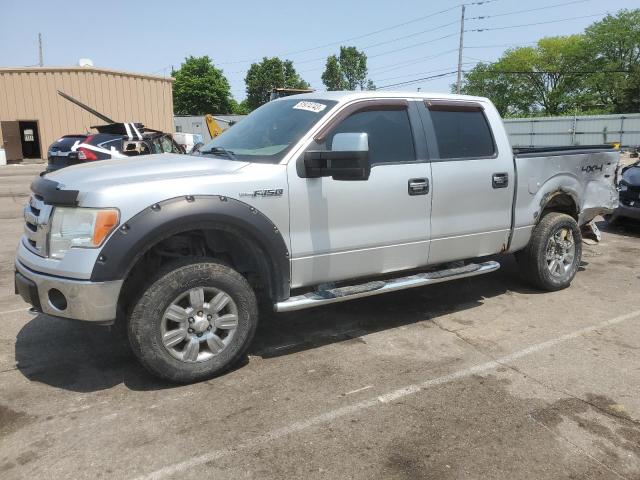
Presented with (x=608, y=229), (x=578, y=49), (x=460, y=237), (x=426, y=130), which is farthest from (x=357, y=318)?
(x=578, y=49)

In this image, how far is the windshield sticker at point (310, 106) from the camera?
4227 millimetres

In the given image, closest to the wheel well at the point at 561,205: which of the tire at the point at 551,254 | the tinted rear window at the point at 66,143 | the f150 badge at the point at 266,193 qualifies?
the tire at the point at 551,254

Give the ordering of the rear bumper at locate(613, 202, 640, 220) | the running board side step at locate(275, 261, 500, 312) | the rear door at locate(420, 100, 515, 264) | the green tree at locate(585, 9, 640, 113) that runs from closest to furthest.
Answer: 1. the running board side step at locate(275, 261, 500, 312)
2. the rear door at locate(420, 100, 515, 264)
3. the rear bumper at locate(613, 202, 640, 220)
4. the green tree at locate(585, 9, 640, 113)

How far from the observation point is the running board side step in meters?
3.90

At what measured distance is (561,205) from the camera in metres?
5.98

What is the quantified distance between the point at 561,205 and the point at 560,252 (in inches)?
20.9

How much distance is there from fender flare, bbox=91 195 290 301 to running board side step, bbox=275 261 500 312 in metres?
0.14

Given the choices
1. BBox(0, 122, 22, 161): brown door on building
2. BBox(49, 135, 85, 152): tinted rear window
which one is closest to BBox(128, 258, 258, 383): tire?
BBox(49, 135, 85, 152): tinted rear window

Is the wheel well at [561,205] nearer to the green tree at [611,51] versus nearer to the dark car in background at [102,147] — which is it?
the dark car in background at [102,147]

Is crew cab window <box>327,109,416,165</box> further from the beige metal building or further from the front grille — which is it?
the beige metal building

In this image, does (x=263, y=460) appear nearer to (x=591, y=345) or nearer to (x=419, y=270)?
(x=419, y=270)

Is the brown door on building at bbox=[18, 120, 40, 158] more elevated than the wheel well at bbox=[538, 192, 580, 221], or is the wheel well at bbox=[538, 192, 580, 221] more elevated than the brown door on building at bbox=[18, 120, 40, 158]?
the brown door on building at bbox=[18, 120, 40, 158]

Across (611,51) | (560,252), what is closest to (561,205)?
(560,252)

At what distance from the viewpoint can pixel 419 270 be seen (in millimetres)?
4867
